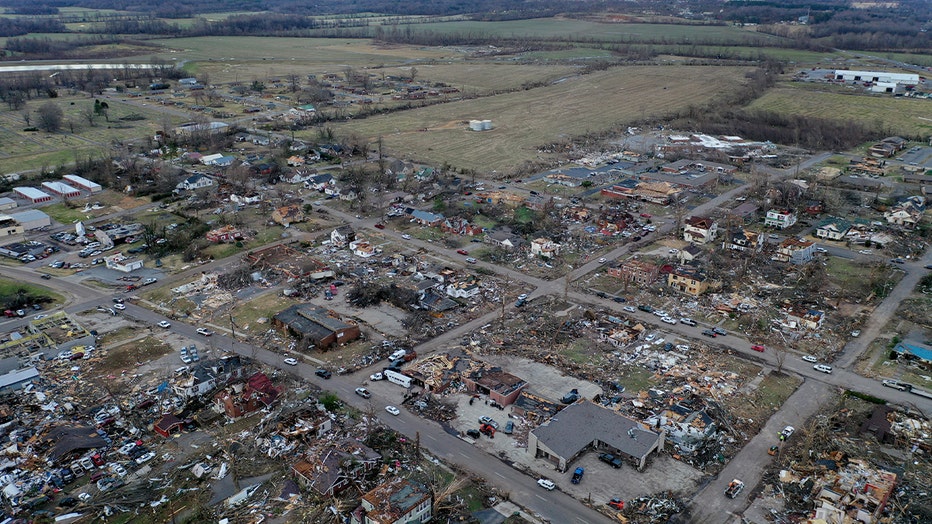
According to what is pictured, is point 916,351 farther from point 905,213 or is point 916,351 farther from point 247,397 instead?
point 247,397

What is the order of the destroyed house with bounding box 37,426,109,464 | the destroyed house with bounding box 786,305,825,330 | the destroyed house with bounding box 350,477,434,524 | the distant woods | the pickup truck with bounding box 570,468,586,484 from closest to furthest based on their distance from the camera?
1. the destroyed house with bounding box 350,477,434,524
2. the pickup truck with bounding box 570,468,586,484
3. the destroyed house with bounding box 37,426,109,464
4. the destroyed house with bounding box 786,305,825,330
5. the distant woods

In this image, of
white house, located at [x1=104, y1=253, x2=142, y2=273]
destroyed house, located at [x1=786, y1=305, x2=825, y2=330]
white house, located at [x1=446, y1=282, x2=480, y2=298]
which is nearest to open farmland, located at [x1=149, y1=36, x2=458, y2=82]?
white house, located at [x1=104, y1=253, x2=142, y2=273]

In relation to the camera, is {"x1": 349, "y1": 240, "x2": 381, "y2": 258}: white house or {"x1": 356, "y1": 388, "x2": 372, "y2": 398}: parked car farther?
{"x1": 349, "y1": 240, "x2": 381, "y2": 258}: white house

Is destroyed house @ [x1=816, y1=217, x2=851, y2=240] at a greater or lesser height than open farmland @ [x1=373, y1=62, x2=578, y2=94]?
lesser

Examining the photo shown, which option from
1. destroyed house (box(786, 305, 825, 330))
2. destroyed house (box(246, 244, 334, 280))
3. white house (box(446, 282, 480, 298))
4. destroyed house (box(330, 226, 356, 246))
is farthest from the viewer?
destroyed house (box(330, 226, 356, 246))

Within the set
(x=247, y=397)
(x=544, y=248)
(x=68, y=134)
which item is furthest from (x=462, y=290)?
(x=68, y=134)

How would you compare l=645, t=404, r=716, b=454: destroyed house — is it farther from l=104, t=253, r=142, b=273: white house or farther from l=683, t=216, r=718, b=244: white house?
l=104, t=253, r=142, b=273: white house

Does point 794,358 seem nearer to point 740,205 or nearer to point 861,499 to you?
point 861,499

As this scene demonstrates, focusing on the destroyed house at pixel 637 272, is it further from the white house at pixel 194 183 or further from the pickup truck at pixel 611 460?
the white house at pixel 194 183

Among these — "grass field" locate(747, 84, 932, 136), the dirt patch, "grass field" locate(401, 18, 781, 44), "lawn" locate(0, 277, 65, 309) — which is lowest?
the dirt patch
